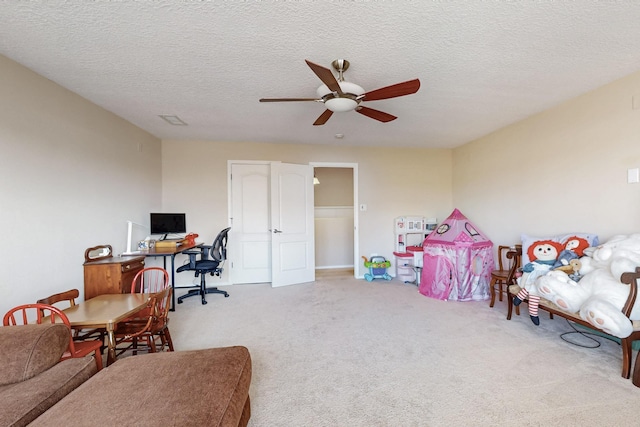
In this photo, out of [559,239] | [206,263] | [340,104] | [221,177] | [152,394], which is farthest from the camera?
[221,177]

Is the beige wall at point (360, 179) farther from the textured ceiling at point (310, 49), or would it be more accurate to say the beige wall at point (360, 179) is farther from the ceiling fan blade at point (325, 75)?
the ceiling fan blade at point (325, 75)

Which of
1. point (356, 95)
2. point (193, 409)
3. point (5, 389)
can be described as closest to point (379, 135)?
point (356, 95)

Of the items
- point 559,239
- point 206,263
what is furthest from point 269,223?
point 559,239

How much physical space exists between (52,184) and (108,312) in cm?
147

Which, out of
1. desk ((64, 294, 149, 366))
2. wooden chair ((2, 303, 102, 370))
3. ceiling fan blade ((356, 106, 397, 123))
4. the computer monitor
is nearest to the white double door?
the computer monitor

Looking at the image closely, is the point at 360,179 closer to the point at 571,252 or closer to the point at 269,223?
the point at 269,223

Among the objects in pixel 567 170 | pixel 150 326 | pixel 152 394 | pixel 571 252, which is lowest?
pixel 150 326

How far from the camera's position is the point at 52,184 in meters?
2.46

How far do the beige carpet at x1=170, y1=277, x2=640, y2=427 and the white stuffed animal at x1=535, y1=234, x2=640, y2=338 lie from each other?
0.43 metres

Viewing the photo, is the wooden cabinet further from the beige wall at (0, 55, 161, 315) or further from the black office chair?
the black office chair

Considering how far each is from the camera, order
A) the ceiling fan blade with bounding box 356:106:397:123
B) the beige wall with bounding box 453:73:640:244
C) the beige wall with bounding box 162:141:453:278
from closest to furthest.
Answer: the ceiling fan blade with bounding box 356:106:397:123 → the beige wall with bounding box 453:73:640:244 → the beige wall with bounding box 162:141:453:278

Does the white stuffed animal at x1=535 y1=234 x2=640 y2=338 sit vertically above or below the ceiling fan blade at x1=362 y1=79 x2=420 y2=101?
below

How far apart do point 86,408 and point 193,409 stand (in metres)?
0.42

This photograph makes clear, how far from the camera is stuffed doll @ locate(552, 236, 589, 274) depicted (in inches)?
105
